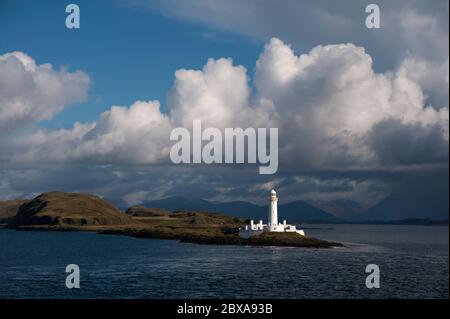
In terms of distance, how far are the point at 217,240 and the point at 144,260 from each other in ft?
150

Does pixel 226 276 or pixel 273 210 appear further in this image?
pixel 273 210

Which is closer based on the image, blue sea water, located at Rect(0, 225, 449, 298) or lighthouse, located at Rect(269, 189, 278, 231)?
blue sea water, located at Rect(0, 225, 449, 298)

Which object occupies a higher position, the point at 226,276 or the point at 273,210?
the point at 273,210

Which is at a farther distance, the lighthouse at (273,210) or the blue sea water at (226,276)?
the lighthouse at (273,210)

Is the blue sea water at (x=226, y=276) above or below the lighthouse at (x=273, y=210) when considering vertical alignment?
below

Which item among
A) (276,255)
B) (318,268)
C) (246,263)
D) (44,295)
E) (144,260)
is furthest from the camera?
(276,255)

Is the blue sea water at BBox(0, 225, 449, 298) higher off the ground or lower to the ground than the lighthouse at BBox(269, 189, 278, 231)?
lower
